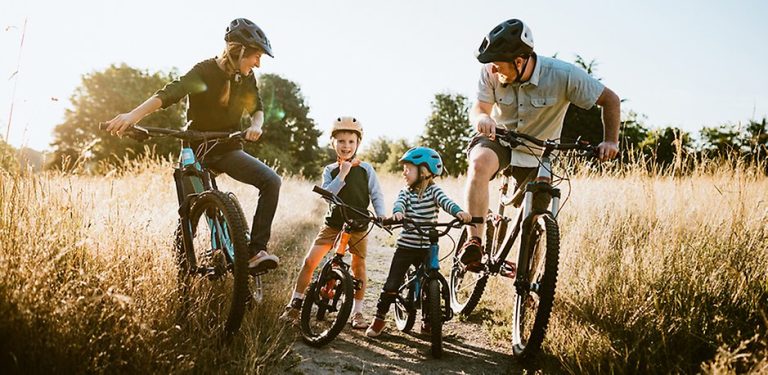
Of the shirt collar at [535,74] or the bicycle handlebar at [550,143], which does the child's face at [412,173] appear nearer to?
the bicycle handlebar at [550,143]

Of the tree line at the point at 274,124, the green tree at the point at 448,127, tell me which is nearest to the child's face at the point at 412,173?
the tree line at the point at 274,124

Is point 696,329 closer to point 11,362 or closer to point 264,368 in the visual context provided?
point 264,368

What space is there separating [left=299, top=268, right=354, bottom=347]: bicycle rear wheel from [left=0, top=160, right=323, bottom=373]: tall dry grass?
7.4 inches

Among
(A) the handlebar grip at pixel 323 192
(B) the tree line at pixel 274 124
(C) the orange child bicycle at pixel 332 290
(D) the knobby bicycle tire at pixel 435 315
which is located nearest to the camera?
(A) the handlebar grip at pixel 323 192

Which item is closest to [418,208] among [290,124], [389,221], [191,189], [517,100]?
[389,221]

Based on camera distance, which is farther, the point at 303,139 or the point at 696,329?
the point at 303,139

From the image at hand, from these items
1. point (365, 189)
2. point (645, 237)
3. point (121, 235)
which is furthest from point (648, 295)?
point (121, 235)

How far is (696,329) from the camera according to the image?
3100 millimetres

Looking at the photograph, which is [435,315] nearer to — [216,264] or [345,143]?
[216,264]

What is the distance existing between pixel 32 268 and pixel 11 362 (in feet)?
1.41

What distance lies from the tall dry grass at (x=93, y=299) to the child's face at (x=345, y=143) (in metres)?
1.44

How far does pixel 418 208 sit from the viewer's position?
13.4ft

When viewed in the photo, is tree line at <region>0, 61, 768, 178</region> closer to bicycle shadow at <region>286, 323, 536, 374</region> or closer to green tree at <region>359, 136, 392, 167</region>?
green tree at <region>359, 136, 392, 167</region>

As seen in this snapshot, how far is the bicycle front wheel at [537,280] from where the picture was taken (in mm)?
3119
